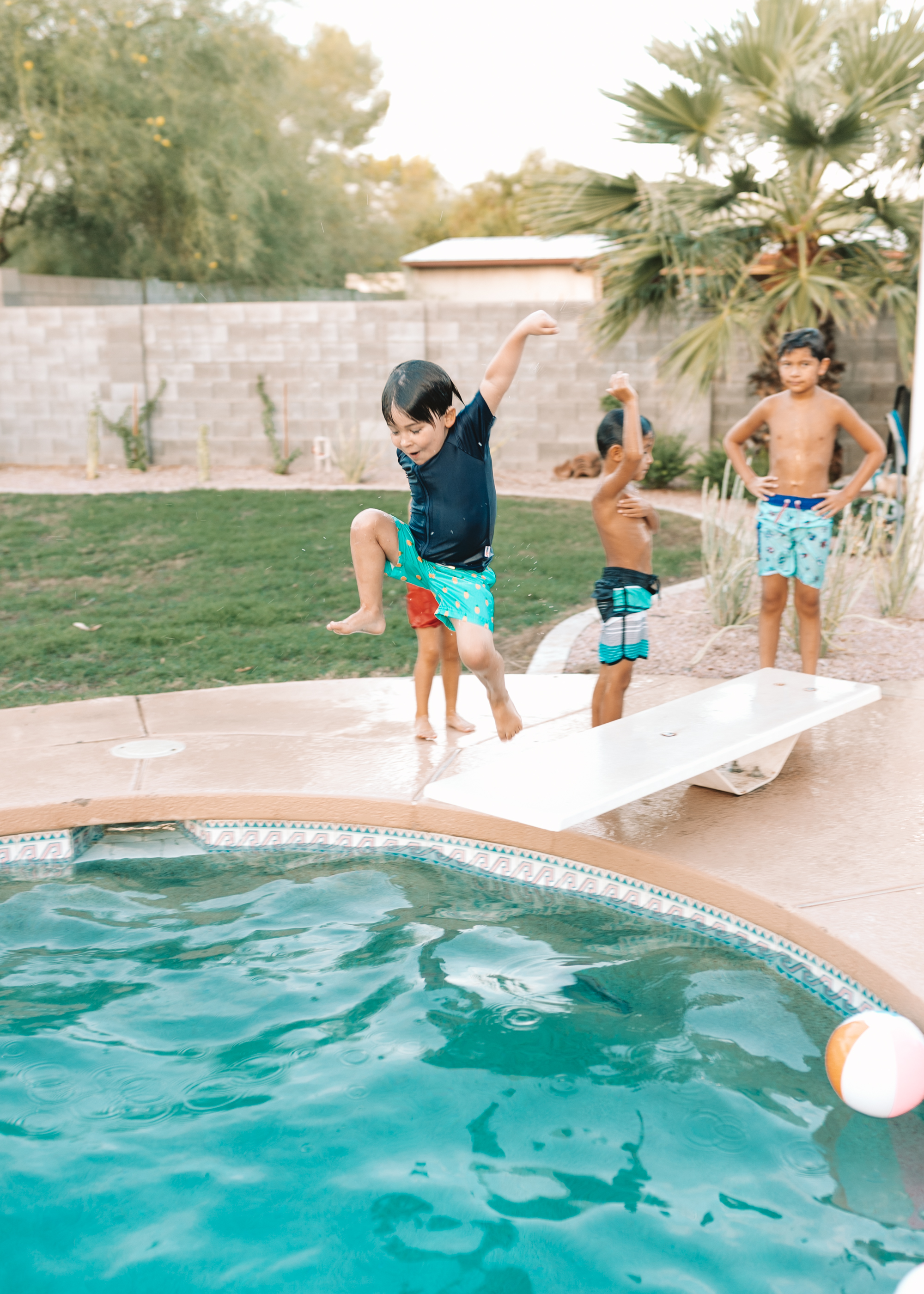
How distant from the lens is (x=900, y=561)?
675cm

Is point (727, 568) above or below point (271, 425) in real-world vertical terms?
below

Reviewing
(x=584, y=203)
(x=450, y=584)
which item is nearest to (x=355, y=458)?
(x=584, y=203)

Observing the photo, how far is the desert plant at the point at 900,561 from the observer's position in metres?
6.72

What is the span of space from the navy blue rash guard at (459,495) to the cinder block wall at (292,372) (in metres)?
9.98

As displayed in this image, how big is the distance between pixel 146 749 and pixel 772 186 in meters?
8.62

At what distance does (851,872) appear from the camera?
3279mm

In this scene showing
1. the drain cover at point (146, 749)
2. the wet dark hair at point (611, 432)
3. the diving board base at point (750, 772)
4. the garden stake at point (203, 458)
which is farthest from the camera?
the garden stake at point (203, 458)

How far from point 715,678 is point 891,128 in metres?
6.50

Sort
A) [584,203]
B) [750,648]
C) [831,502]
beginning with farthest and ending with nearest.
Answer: [584,203] → [750,648] → [831,502]

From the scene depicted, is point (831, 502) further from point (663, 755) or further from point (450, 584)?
point (663, 755)

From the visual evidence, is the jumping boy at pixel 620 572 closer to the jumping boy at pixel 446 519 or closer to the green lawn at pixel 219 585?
the jumping boy at pixel 446 519

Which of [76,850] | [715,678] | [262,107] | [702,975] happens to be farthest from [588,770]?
[262,107]

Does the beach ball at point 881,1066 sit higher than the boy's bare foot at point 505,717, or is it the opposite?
the boy's bare foot at point 505,717

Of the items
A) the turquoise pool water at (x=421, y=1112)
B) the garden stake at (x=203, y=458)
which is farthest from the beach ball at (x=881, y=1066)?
the garden stake at (x=203, y=458)
